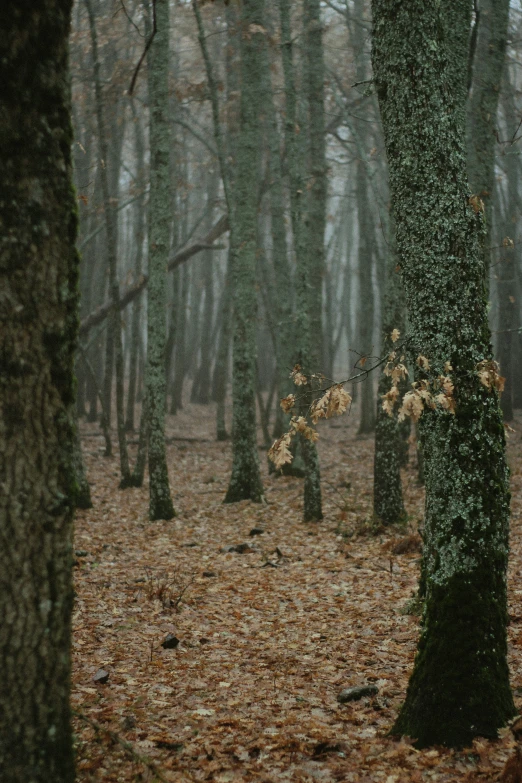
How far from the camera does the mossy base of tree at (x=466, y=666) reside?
3.71m

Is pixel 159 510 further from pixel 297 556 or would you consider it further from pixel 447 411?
pixel 447 411

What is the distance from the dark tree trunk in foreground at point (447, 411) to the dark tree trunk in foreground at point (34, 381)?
6.85 feet

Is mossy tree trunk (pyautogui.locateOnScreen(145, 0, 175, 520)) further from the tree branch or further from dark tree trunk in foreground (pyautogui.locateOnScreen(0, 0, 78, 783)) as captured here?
dark tree trunk in foreground (pyautogui.locateOnScreen(0, 0, 78, 783))

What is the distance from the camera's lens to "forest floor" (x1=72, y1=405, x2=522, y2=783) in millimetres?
3852

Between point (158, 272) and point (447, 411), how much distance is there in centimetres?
845

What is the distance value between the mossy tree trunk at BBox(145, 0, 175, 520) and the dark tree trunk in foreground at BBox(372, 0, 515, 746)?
24.9 feet

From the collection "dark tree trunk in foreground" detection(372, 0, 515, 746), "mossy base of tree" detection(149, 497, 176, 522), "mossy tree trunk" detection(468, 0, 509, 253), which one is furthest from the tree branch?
"dark tree trunk in foreground" detection(372, 0, 515, 746)

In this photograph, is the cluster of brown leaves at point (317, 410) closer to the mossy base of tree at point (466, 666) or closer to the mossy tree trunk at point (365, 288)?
the mossy base of tree at point (466, 666)

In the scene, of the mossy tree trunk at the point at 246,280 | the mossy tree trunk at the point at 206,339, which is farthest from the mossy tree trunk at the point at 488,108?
the mossy tree trunk at the point at 206,339

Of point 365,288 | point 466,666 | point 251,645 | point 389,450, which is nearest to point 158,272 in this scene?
point 389,450

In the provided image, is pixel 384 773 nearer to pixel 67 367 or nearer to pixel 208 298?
pixel 67 367

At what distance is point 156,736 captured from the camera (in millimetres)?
4203

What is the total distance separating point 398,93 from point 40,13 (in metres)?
2.20

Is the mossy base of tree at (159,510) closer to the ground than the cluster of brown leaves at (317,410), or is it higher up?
closer to the ground
